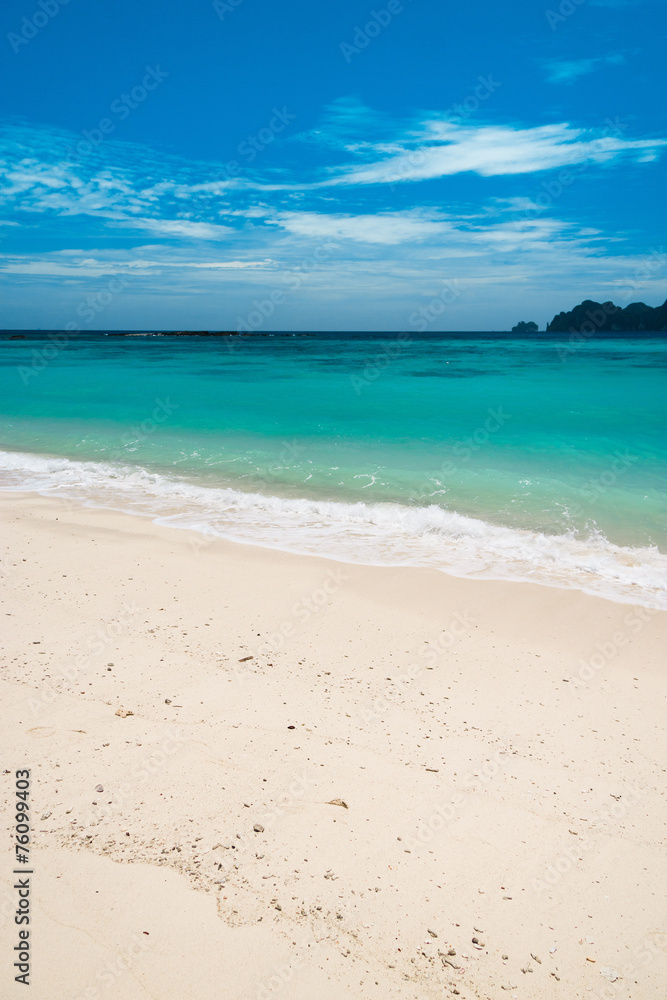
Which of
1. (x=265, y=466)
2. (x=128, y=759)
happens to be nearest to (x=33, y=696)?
(x=128, y=759)

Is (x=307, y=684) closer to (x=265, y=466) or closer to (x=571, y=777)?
(x=571, y=777)

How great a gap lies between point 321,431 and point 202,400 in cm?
910

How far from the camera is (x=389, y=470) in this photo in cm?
1205

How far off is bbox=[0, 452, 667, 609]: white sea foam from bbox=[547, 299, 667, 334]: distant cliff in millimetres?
170595

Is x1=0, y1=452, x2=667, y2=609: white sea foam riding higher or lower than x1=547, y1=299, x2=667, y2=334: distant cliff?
lower

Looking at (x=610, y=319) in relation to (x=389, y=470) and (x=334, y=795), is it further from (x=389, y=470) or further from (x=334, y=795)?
(x=334, y=795)

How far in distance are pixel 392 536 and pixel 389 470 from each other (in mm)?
4235

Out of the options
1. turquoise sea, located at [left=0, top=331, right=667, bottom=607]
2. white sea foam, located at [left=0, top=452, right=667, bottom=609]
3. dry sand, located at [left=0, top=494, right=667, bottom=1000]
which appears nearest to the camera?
dry sand, located at [left=0, top=494, right=667, bottom=1000]

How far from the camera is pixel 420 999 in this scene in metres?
2.33

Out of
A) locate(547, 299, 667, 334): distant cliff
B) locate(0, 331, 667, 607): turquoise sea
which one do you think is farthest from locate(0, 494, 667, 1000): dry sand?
locate(547, 299, 667, 334): distant cliff

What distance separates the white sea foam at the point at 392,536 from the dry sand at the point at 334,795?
92 cm

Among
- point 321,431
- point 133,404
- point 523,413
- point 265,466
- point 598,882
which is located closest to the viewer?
point 598,882

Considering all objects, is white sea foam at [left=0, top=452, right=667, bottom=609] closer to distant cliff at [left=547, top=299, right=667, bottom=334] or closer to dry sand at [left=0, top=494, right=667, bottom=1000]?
dry sand at [left=0, top=494, right=667, bottom=1000]

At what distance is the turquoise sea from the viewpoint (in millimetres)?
7504
